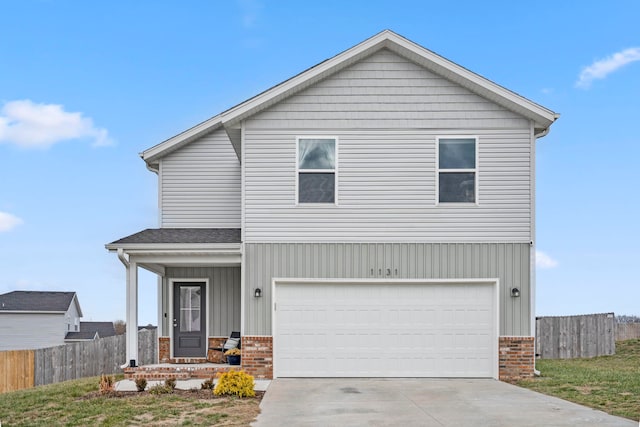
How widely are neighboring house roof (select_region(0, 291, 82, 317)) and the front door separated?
24.0m

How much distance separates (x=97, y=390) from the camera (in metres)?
13.4

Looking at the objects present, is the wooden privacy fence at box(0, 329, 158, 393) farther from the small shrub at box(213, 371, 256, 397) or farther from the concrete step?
the small shrub at box(213, 371, 256, 397)

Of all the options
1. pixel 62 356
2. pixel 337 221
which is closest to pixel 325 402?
pixel 337 221

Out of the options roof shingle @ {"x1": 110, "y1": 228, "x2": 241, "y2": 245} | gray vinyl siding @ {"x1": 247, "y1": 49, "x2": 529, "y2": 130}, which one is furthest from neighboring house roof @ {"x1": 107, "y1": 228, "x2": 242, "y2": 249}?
gray vinyl siding @ {"x1": 247, "y1": 49, "x2": 529, "y2": 130}

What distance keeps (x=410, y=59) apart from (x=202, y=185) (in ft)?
22.0

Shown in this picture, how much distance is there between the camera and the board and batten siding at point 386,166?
14.9 metres

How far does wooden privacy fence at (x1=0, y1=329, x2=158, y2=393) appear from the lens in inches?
879

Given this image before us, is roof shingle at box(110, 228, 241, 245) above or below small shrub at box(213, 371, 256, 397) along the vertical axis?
above

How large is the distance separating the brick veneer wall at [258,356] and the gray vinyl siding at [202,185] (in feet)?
14.0

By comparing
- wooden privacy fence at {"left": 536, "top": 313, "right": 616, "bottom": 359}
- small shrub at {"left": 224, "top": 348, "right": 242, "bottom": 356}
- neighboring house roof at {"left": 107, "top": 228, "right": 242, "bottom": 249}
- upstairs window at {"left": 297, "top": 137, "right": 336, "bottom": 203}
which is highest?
upstairs window at {"left": 297, "top": 137, "right": 336, "bottom": 203}

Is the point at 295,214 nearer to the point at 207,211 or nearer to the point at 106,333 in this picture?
the point at 207,211

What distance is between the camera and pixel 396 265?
1491cm

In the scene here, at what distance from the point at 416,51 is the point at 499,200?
3.70 metres

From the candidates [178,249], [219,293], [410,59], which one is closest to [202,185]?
[219,293]
